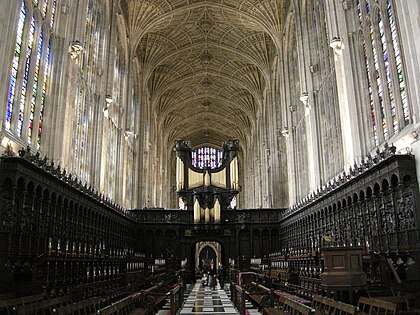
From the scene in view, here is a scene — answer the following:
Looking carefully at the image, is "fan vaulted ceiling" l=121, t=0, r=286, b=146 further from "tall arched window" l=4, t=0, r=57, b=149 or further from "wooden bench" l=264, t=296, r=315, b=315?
"wooden bench" l=264, t=296, r=315, b=315

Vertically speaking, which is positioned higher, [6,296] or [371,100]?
[371,100]

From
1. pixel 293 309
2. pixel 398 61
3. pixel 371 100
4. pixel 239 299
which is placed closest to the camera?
pixel 293 309

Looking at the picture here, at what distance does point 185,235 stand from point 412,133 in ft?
70.9

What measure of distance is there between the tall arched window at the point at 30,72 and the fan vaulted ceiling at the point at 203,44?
46.8ft

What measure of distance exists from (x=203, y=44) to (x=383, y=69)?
84.8ft

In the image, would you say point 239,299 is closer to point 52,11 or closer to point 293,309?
point 293,309

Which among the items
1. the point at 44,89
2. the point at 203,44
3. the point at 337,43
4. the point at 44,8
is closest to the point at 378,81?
the point at 337,43

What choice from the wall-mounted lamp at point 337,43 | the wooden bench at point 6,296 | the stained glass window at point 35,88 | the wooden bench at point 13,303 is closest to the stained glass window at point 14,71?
the stained glass window at point 35,88

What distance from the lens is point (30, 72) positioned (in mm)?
15445

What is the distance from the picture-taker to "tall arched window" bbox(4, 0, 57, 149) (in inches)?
558

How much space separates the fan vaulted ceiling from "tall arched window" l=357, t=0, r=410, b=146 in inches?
615

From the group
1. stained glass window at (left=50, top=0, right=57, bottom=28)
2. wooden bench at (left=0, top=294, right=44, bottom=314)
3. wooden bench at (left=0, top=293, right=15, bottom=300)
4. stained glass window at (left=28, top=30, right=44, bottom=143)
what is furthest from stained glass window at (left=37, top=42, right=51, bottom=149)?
wooden bench at (left=0, top=294, right=44, bottom=314)

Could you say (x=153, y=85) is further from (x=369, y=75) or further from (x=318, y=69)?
(x=369, y=75)

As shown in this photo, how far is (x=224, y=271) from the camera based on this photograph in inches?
1231
